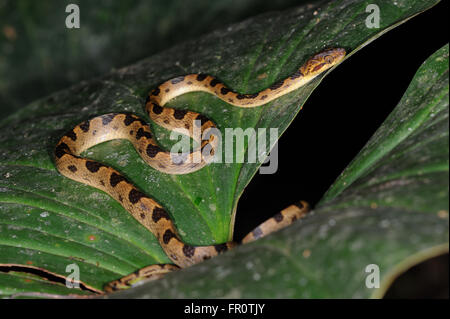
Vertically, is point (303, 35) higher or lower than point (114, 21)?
lower

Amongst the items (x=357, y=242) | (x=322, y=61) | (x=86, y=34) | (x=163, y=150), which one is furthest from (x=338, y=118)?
(x=86, y=34)

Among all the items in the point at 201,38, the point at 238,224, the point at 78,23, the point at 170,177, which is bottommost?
the point at 238,224

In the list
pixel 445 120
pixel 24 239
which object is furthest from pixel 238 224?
pixel 445 120

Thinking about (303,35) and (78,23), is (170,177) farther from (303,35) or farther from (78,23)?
(78,23)

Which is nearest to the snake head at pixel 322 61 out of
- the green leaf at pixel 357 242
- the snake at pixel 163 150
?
the snake at pixel 163 150

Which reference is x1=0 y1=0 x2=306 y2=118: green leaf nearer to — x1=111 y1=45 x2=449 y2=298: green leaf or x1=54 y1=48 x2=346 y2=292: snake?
x1=54 y1=48 x2=346 y2=292: snake
